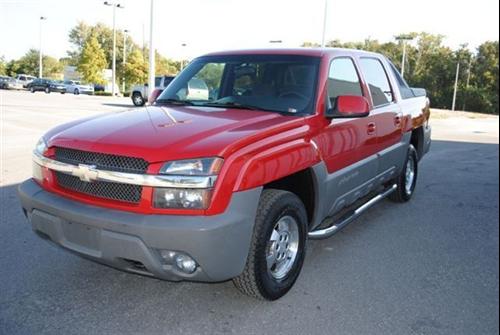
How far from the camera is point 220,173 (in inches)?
111

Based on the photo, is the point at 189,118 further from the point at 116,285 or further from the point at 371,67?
the point at 371,67

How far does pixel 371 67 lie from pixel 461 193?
3070 mm

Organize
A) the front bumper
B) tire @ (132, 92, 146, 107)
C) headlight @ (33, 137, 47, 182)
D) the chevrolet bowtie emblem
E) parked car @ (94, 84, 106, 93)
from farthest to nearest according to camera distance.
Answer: parked car @ (94, 84, 106, 93)
tire @ (132, 92, 146, 107)
headlight @ (33, 137, 47, 182)
the chevrolet bowtie emblem
the front bumper

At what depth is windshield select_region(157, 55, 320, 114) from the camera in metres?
3.95

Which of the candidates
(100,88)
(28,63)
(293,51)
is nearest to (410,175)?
(293,51)

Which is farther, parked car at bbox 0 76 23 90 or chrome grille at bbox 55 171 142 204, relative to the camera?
parked car at bbox 0 76 23 90

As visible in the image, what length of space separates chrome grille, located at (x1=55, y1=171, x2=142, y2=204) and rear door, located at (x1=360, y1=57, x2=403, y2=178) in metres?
2.80

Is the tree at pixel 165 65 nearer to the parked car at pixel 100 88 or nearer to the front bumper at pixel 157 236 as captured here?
the parked car at pixel 100 88

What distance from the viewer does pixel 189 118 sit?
3.53 m

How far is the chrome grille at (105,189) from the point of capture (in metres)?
2.88

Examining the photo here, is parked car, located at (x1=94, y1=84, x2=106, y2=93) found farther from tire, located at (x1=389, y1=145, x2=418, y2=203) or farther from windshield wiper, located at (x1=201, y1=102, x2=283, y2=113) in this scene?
windshield wiper, located at (x1=201, y1=102, x2=283, y2=113)

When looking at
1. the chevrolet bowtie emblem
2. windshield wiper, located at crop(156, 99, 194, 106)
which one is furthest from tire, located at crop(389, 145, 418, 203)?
the chevrolet bowtie emblem

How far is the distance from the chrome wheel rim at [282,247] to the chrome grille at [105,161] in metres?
1.11

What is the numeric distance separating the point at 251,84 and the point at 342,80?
2.88 ft
